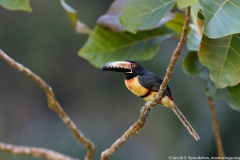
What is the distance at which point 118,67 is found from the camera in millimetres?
2004

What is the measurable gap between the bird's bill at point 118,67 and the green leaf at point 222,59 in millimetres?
307

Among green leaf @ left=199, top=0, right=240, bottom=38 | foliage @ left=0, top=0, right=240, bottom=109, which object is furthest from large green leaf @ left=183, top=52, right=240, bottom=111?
green leaf @ left=199, top=0, right=240, bottom=38

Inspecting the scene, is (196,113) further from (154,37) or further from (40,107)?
(40,107)

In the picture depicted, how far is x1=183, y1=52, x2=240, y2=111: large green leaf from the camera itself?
8.65ft

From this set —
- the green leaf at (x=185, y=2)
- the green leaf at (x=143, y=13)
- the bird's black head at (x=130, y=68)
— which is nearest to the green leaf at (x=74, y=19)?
the green leaf at (x=143, y=13)

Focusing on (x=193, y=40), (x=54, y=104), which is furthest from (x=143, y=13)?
(x=54, y=104)

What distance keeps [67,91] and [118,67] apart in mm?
7741

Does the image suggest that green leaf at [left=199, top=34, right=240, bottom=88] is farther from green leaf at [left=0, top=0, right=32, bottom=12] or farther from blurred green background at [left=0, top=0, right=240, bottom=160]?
blurred green background at [left=0, top=0, right=240, bottom=160]

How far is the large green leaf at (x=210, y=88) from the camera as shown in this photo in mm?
2637

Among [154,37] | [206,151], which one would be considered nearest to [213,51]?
[154,37]

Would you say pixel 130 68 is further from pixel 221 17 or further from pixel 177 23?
pixel 177 23

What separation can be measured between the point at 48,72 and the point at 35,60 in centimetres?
34

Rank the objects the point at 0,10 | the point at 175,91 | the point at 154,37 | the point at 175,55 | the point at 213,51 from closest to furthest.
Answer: the point at 175,55 → the point at 213,51 → the point at 154,37 → the point at 175,91 → the point at 0,10

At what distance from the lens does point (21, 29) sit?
31.6ft
